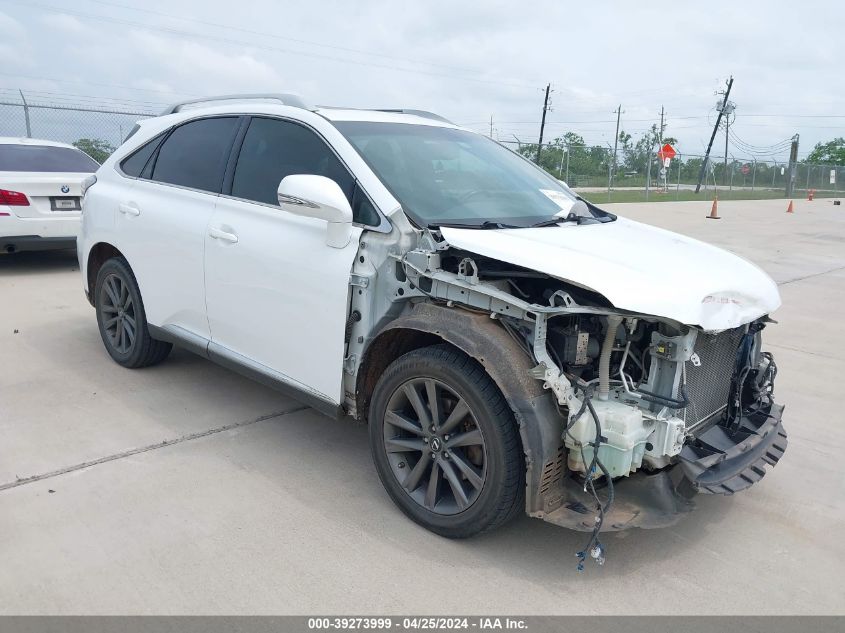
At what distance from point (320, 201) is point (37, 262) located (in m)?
7.75

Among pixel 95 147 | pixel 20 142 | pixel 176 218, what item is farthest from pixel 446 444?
pixel 95 147

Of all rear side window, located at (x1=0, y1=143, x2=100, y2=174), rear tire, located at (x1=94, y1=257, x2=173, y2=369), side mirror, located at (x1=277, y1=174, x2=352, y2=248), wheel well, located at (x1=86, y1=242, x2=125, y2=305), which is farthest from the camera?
rear side window, located at (x1=0, y1=143, x2=100, y2=174)

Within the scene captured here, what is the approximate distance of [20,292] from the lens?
7750 mm

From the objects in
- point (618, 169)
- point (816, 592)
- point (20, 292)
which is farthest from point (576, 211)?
point (618, 169)

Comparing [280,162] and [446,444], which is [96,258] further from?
[446,444]

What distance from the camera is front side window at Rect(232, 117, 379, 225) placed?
362 centimetres

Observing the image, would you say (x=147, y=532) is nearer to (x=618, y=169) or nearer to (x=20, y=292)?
(x=20, y=292)

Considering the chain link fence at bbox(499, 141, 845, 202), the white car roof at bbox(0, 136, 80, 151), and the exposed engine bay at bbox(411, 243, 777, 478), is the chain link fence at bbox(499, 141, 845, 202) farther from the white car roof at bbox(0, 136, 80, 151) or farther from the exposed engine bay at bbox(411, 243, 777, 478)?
the exposed engine bay at bbox(411, 243, 777, 478)

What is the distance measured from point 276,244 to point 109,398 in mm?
1846

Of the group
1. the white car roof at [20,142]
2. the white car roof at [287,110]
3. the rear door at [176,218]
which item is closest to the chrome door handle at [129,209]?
the rear door at [176,218]

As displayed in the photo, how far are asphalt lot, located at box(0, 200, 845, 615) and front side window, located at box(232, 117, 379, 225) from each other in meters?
1.40

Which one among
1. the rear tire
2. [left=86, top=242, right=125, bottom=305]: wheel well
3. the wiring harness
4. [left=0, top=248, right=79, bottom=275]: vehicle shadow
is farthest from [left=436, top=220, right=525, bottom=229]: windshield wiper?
[left=0, top=248, right=79, bottom=275]: vehicle shadow

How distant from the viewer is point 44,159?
8.90m

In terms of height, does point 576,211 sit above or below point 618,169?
below
